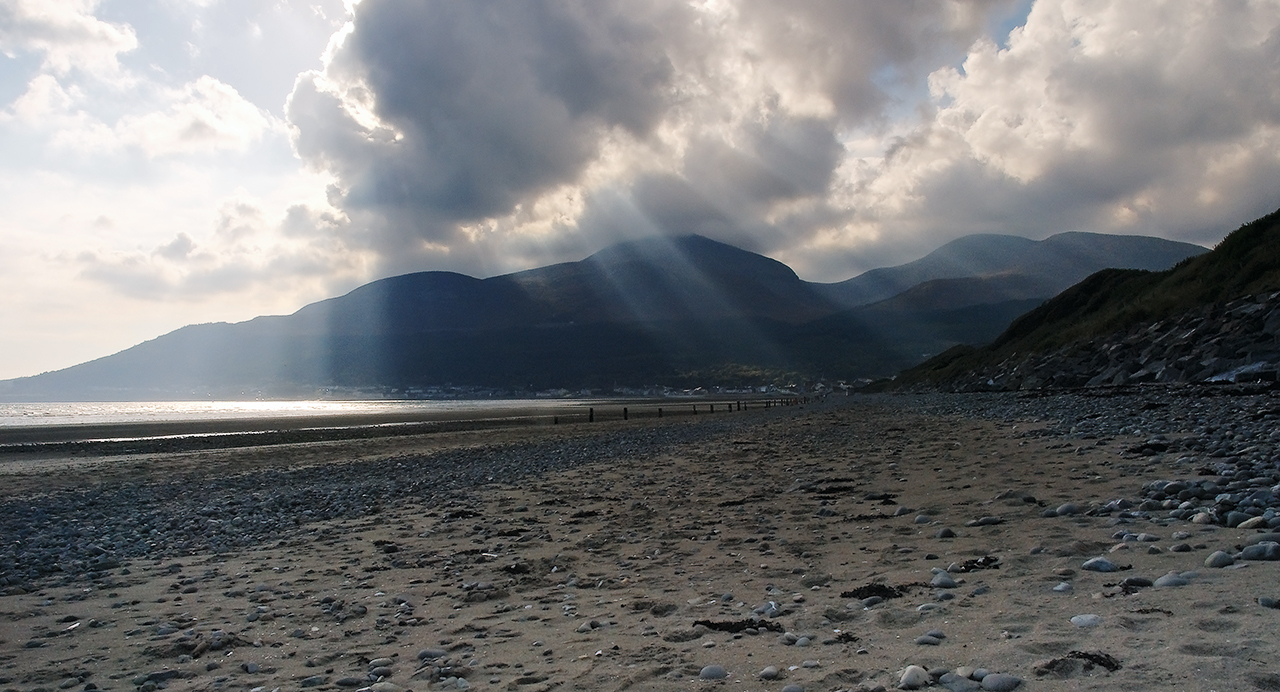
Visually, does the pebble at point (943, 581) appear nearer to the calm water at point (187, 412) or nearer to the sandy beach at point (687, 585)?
the sandy beach at point (687, 585)

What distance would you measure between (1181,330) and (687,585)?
33.2 metres

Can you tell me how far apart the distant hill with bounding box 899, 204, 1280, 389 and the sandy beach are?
1320 centimetres

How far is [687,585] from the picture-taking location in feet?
23.5

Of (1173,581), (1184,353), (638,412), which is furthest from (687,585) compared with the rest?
(638,412)

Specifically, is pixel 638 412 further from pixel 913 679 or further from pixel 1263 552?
pixel 913 679

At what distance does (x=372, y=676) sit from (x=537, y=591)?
8.23ft

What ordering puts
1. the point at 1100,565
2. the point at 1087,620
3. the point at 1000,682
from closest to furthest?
1. the point at 1000,682
2. the point at 1087,620
3. the point at 1100,565

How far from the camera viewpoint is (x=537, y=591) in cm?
759

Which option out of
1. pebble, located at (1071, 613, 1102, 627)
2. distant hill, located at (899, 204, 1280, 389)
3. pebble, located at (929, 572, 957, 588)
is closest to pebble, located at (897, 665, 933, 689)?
pebble, located at (1071, 613, 1102, 627)

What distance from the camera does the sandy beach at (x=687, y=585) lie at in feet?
14.4

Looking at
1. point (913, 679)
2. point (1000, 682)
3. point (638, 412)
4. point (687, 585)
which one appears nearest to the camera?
point (1000, 682)

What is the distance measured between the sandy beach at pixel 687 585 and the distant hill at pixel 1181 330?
43.3 feet

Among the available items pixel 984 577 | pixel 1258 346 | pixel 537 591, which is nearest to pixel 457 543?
pixel 537 591

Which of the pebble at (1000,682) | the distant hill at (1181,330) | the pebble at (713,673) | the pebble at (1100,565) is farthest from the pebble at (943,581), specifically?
the distant hill at (1181,330)
